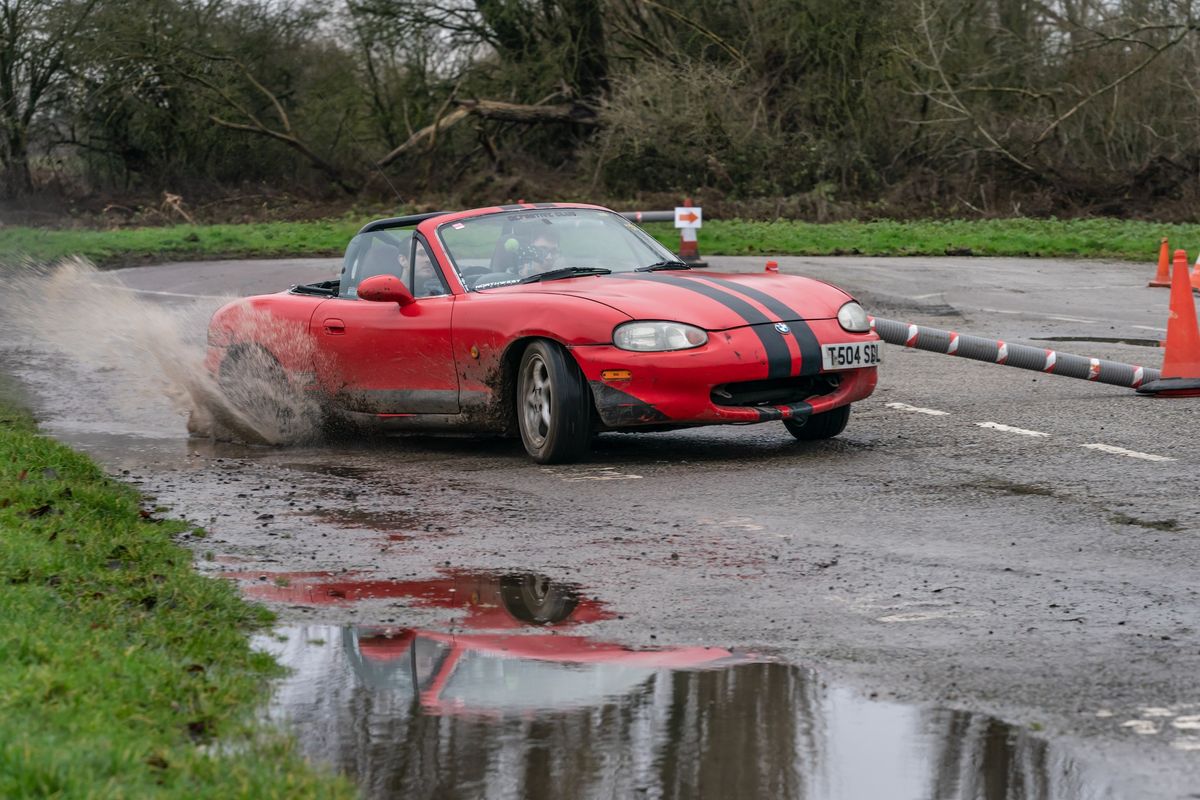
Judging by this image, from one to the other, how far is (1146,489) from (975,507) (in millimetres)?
860

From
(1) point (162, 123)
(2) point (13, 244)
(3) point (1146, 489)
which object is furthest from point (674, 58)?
(3) point (1146, 489)

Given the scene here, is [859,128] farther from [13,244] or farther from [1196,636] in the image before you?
[1196,636]

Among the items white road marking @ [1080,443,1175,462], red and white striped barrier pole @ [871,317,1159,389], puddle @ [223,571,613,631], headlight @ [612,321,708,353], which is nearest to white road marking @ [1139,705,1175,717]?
puddle @ [223,571,613,631]

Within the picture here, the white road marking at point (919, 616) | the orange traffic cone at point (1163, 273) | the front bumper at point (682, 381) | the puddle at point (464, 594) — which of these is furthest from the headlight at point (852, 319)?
the orange traffic cone at point (1163, 273)

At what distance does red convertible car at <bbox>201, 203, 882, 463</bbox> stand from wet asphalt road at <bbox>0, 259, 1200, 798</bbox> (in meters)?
0.30

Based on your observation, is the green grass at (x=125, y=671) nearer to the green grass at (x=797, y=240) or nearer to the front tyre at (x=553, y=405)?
the front tyre at (x=553, y=405)

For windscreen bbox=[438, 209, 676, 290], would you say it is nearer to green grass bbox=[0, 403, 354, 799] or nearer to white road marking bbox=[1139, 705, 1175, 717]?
green grass bbox=[0, 403, 354, 799]

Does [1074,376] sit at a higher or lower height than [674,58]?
lower

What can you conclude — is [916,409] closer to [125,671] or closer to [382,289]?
[382,289]

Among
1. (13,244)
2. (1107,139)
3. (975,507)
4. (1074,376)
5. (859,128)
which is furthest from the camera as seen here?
(859,128)

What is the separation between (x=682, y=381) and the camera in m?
8.81

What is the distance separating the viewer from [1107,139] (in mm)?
35219

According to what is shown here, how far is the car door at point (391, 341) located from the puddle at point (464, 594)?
3380 mm

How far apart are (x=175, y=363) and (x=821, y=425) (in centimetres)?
470
